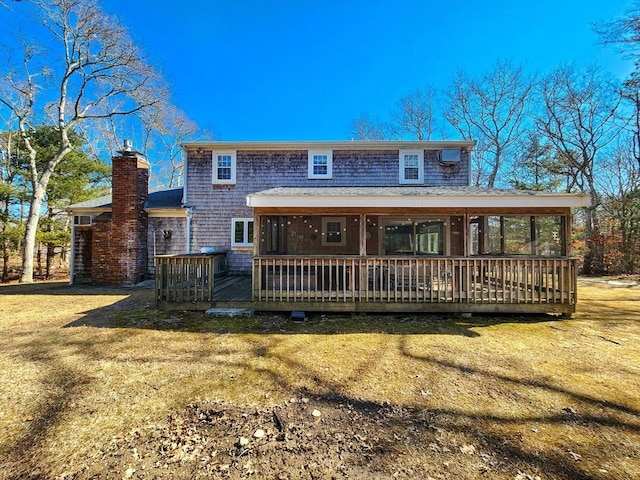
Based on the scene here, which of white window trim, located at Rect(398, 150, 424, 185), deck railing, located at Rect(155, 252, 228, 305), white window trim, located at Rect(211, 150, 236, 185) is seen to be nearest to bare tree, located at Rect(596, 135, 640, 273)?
white window trim, located at Rect(398, 150, 424, 185)

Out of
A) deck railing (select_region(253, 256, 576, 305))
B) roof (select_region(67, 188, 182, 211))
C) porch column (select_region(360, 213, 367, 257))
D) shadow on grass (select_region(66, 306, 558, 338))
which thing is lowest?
shadow on grass (select_region(66, 306, 558, 338))

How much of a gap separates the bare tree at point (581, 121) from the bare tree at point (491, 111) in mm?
2234

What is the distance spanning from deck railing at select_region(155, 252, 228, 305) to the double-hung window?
4.73 meters

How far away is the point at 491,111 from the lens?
897 inches

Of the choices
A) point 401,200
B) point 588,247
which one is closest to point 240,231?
point 401,200

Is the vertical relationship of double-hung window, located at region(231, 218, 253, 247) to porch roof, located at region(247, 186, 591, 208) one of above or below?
below

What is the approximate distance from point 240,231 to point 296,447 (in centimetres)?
1007

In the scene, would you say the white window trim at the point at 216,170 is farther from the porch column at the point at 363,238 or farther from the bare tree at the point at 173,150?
the bare tree at the point at 173,150

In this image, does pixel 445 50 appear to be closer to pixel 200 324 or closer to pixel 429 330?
pixel 429 330

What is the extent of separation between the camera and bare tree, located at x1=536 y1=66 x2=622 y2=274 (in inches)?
698

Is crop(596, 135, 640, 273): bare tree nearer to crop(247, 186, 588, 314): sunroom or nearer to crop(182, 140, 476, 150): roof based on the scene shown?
crop(182, 140, 476, 150): roof

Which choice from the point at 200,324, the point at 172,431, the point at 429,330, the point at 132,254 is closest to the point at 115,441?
the point at 172,431

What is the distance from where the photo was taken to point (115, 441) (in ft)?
8.61

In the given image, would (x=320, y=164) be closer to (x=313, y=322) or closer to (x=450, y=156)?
(x=450, y=156)
